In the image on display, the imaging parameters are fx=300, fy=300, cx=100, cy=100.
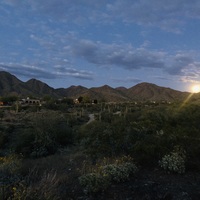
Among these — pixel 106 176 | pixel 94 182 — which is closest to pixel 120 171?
pixel 106 176

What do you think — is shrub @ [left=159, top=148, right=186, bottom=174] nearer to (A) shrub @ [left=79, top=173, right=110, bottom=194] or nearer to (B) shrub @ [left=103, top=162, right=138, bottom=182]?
(B) shrub @ [left=103, top=162, right=138, bottom=182]

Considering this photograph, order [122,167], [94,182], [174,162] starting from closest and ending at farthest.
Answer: [94,182]
[122,167]
[174,162]

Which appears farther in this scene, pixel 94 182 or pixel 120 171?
pixel 120 171

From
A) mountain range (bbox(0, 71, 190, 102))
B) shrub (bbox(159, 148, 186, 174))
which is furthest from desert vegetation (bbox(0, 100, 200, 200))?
mountain range (bbox(0, 71, 190, 102))

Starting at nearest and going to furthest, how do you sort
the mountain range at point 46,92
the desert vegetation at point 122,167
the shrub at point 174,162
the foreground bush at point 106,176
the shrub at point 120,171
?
1. the desert vegetation at point 122,167
2. the foreground bush at point 106,176
3. the shrub at point 120,171
4. the shrub at point 174,162
5. the mountain range at point 46,92

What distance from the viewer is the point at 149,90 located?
196 m

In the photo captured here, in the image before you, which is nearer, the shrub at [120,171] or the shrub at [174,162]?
the shrub at [120,171]

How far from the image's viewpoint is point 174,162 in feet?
30.9

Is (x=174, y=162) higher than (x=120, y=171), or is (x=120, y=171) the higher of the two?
A: (x=174, y=162)

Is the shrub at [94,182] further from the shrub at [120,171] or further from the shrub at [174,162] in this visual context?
the shrub at [174,162]

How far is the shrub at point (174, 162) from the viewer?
928 cm

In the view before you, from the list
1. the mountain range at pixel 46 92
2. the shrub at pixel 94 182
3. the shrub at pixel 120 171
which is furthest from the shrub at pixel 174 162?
the mountain range at pixel 46 92

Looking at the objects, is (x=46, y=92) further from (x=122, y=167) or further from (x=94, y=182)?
(x=94, y=182)

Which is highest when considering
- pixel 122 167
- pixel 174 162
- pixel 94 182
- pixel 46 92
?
pixel 174 162
